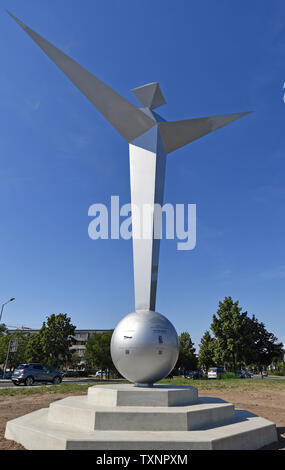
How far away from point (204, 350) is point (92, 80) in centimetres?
5201

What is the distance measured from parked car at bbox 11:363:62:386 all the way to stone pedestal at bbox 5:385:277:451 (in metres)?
16.5

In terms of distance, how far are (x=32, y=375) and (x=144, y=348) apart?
18094 mm

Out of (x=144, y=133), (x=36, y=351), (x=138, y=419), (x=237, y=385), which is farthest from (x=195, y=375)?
(x=138, y=419)

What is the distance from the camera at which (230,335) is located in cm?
3653

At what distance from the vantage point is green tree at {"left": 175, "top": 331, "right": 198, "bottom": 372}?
62916mm

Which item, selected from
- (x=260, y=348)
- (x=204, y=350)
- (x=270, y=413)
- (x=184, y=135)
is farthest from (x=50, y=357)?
(x=184, y=135)

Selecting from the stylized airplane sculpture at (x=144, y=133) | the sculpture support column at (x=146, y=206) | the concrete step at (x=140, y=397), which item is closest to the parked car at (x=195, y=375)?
the sculpture support column at (x=146, y=206)

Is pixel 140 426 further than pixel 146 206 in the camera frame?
No

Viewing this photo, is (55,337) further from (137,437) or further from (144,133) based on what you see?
(137,437)

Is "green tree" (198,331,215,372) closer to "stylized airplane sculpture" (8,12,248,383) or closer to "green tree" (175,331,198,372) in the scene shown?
"green tree" (175,331,198,372)

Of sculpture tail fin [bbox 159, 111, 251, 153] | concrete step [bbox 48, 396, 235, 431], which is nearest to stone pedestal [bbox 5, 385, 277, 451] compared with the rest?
concrete step [bbox 48, 396, 235, 431]

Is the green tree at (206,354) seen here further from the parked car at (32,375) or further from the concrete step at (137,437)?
the concrete step at (137,437)

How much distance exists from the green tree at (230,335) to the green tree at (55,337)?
73.1 feet

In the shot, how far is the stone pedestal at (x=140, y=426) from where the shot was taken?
560 centimetres
